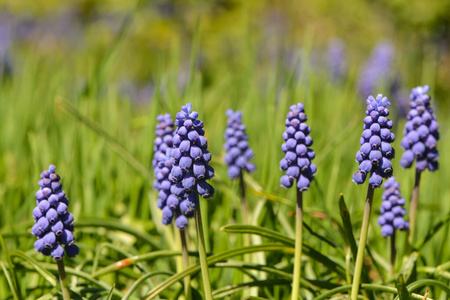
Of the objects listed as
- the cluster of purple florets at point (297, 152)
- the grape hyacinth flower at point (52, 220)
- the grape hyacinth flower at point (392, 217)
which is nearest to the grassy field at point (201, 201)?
the grape hyacinth flower at point (392, 217)

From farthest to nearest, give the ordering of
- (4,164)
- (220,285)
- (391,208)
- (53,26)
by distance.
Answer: (53,26), (4,164), (220,285), (391,208)

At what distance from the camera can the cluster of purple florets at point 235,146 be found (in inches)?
126

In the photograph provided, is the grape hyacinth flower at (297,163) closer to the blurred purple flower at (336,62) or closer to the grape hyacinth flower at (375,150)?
the grape hyacinth flower at (375,150)

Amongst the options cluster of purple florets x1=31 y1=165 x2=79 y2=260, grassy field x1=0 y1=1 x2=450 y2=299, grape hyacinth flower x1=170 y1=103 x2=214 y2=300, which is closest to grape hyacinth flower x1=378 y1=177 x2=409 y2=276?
grassy field x1=0 y1=1 x2=450 y2=299

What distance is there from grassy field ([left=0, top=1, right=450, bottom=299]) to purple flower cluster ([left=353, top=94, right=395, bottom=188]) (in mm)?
673

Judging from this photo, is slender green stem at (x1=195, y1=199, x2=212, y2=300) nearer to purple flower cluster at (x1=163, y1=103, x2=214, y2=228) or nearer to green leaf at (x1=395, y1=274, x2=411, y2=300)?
purple flower cluster at (x1=163, y1=103, x2=214, y2=228)

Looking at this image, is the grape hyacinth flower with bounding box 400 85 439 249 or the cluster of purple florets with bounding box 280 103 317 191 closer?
the cluster of purple florets with bounding box 280 103 317 191

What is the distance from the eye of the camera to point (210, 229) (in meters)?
3.92

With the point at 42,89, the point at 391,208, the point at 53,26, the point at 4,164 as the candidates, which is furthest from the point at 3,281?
the point at 53,26

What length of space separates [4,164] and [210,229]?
8.71 ft

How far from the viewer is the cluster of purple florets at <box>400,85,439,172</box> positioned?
2805 mm

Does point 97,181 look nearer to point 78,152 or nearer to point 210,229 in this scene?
point 78,152

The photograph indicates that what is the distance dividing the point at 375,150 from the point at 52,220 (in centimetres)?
135

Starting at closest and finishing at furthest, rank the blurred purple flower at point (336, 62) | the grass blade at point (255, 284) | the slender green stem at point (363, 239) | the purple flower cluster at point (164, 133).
Answer: the slender green stem at point (363, 239), the grass blade at point (255, 284), the purple flower cluster at point (164, 133), the blurred purple flower at point (336, 62)
